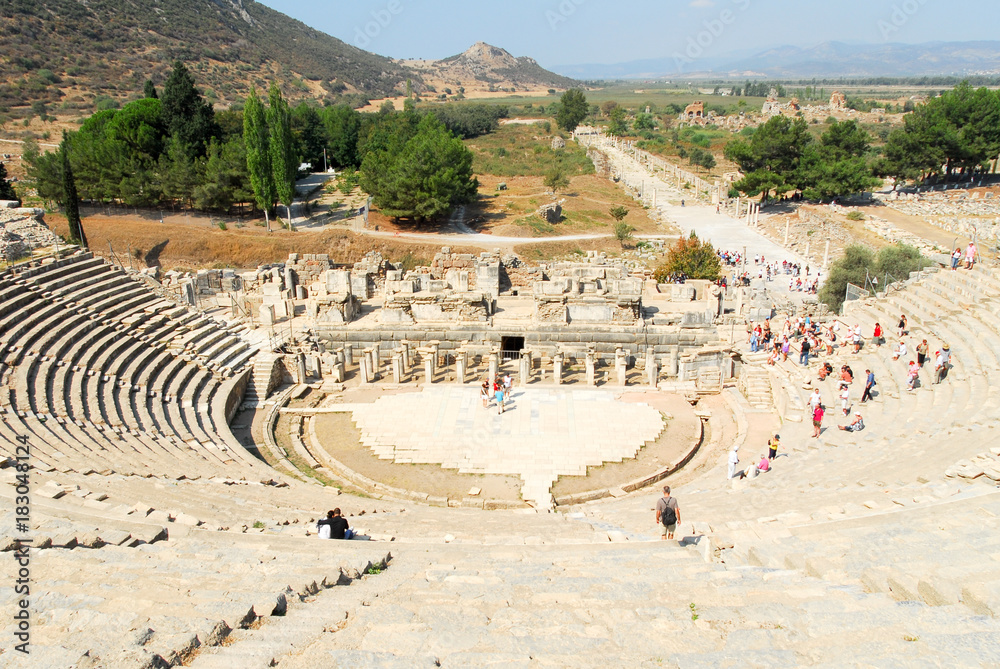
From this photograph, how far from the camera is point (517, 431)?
18594 mm

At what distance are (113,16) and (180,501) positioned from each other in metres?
107

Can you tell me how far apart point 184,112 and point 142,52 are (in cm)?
5206

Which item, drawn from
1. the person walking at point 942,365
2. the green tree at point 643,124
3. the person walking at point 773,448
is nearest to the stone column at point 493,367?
the person walking at point 773,448

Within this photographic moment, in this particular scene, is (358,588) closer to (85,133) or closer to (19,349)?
(19,349)

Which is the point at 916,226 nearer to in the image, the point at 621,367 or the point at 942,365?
the point at 942,365

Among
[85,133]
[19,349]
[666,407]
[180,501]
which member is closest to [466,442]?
[666,407]

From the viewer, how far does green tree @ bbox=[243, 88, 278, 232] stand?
139 feet

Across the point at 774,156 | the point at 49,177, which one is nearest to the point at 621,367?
the point at 49,177

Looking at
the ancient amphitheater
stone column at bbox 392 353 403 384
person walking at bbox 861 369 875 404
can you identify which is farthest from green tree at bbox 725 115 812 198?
stone column at bbox 392 353 403 384

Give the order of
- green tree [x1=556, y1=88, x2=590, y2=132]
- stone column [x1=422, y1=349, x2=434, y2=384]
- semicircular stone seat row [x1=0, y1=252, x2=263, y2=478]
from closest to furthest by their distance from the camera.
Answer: semicircular stone seat row [x1=0, y1=252, x2=263, y2=478]
stone column [x1=422, y1=349, x2=434, y2=384]
green tree [x1=556, y1=88, x2=590, y2=132]

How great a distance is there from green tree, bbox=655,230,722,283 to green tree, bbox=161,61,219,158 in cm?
3566

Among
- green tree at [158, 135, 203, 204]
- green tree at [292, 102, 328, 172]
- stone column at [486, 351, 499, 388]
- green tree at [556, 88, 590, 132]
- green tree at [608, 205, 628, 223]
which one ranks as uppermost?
green tree at [556, 88, 590, 132]

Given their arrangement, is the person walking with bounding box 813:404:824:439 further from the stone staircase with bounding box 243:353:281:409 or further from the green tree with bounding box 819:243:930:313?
the stone staircase with bounding box 243:353:281:409

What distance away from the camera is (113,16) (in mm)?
92562
